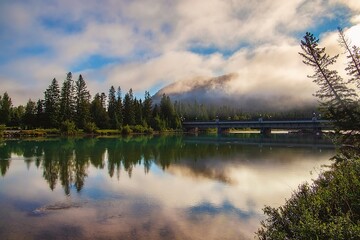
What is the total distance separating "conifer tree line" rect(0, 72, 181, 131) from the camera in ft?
407

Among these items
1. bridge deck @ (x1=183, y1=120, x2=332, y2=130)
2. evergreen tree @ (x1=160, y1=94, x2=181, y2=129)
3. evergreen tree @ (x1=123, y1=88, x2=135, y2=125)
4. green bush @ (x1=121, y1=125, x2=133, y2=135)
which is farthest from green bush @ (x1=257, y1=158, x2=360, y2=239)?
evergreen tree @ (x1=160, y1=94, x2=181, y2=129)

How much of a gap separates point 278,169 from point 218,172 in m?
7.40

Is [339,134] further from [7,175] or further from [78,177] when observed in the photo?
[7,175]

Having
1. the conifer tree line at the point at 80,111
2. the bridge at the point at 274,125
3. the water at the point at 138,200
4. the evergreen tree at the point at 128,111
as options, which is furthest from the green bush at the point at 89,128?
the water at the point at 138,200

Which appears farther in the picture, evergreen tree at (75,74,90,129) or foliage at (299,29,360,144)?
evergreen tree at (75,74,90,129)

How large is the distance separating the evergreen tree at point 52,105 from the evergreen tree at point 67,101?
1.56 metres

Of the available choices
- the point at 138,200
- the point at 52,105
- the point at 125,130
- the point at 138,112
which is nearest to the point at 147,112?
the point at 138,112

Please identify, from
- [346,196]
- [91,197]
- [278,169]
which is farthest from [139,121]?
[346,196]

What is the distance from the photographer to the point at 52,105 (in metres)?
123

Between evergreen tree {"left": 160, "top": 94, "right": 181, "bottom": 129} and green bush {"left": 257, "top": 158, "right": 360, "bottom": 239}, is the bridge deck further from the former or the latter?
green bush {"left": 257, "top": 158, "right": 360, "bottom": 239}

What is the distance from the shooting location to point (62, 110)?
4877 inches

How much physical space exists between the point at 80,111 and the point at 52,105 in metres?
10.5

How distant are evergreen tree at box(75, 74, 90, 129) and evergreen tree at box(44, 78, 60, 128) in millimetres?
7857

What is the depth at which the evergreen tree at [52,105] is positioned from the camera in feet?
398
